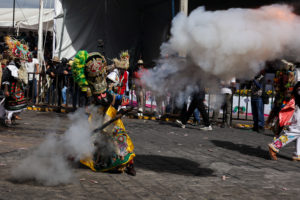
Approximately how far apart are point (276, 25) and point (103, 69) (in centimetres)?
244

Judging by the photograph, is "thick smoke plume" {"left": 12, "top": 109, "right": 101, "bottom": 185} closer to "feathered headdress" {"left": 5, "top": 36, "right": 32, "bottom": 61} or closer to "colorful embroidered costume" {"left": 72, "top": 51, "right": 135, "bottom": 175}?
"colorful embroidered costume" {"left": 72, "top": 51, "right": 135, "bottom": 175}

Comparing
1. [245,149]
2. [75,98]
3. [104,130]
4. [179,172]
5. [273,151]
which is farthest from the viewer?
[75,98]

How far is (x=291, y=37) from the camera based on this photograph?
182 inches

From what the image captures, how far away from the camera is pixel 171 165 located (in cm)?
593

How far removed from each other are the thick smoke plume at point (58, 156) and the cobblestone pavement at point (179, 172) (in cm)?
15

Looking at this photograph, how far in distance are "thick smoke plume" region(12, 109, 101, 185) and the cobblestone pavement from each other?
0.48ft

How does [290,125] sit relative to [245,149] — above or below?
above

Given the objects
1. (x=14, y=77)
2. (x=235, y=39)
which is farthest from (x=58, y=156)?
(x=14, y=77)

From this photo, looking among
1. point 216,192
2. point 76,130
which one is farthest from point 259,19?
point 76,130

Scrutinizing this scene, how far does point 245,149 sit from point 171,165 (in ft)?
8.75

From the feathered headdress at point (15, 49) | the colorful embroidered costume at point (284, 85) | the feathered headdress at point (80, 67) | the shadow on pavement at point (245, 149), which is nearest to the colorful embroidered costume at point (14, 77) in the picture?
the feathered headdress at point (15, 49)

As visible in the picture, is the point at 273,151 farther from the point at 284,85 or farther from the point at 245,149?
the point at 284,85

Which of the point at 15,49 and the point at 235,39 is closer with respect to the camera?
the point at 235,39

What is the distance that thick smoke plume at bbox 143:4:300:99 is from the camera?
463cm
